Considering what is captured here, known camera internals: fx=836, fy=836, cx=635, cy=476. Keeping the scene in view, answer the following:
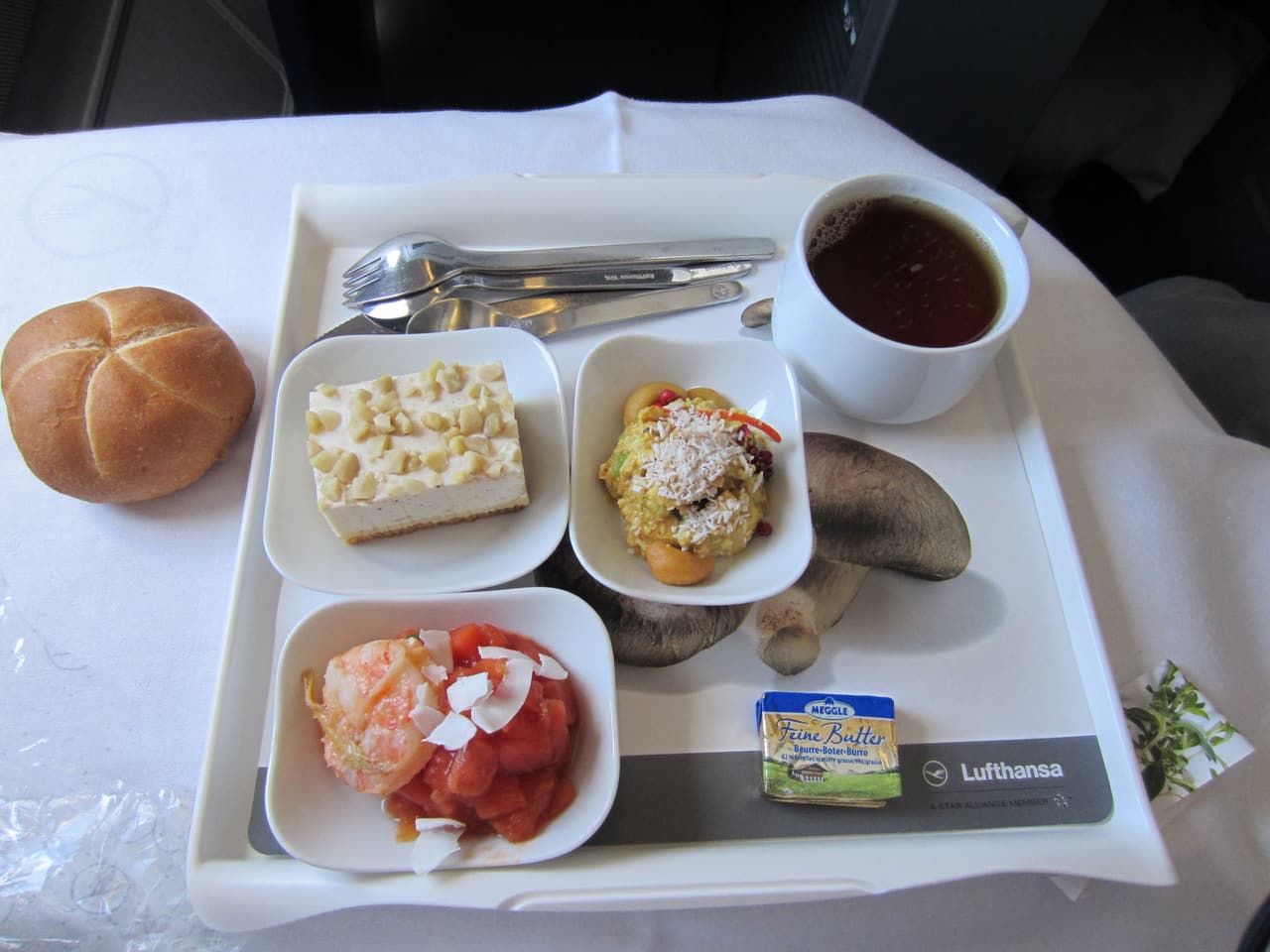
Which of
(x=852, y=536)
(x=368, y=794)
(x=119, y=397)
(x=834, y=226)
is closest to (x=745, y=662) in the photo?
(x=852, y=536)

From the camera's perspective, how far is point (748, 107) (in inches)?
61.1

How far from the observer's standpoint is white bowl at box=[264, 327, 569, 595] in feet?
3.21

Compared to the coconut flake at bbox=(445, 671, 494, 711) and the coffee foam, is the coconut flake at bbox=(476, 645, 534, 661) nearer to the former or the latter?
the coconut flake at bbox=(445, 671, 494, 711)

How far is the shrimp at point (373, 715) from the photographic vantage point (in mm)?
842

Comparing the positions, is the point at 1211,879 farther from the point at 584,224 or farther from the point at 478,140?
the point at 478,140

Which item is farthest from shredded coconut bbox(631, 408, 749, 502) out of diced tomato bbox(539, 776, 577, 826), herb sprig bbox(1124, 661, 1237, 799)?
herb sprig bbox(1124, 661, 1237, 799)

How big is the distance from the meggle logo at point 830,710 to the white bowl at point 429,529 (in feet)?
1.13

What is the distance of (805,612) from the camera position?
1.01m

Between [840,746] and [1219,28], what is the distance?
229 cm

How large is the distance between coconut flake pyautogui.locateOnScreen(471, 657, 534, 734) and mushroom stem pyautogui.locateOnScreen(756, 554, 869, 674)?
11.5 inches

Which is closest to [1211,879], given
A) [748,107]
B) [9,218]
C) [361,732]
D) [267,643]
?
[361,732]

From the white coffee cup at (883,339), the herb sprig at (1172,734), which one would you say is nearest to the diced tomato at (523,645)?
the white coffee cup at (883,339)

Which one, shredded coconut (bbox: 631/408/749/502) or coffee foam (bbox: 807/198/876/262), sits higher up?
coffee foam (bbox: 807/198/876/262)

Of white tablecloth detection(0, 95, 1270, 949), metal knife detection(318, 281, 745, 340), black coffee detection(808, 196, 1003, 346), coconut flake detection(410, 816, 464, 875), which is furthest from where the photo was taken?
metal knife detection(318, 281, 745, 340)
